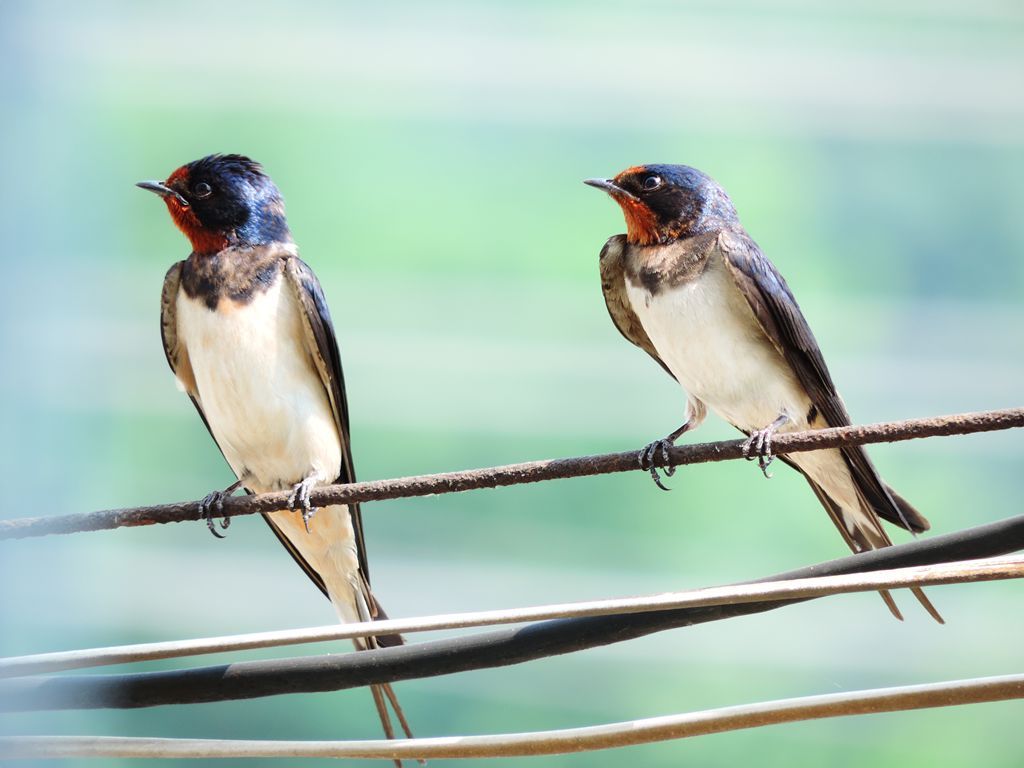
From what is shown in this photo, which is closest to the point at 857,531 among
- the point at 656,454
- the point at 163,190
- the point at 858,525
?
the point at 858,525

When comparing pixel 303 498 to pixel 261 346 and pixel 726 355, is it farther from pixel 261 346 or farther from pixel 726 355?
pixel 726 355

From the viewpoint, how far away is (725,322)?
1.78m

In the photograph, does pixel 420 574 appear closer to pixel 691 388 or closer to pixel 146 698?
pixel 691 388

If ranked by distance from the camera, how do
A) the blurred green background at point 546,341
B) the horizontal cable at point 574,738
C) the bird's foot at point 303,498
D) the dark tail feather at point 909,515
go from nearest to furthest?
1. the horizontal cable at point 574,738
2. the bird's foot at point 303,498
3. the dark tail feather at point 909,515
4. the blurred green background at point 546,341

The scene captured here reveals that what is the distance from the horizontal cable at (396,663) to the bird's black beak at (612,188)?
0.87 meters

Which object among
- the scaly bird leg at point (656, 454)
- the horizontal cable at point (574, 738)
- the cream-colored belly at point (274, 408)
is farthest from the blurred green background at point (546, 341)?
the horizontal cable at point (574, 738)

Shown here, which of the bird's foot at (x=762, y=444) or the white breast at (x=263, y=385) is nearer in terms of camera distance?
the bird's foot at (x=762, y=444)

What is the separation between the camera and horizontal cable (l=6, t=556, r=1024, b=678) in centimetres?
92

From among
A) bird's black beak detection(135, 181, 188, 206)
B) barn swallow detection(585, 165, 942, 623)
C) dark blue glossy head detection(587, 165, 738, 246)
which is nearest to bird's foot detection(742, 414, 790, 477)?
barn swallow detection(585, 165, 942, 623)

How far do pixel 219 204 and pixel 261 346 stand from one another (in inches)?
8.1

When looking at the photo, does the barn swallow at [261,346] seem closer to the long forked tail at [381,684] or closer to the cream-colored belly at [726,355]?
the long forked tail at [381,684]

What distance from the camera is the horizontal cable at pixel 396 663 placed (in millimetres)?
1019

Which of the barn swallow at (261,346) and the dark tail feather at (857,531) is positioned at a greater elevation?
the barn swallow at (261,346)

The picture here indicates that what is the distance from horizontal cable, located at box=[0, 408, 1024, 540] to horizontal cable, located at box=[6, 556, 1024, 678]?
0.36 ft
